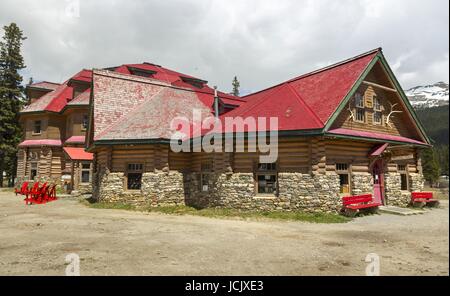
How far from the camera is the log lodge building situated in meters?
14.1

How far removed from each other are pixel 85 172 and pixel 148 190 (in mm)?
11892

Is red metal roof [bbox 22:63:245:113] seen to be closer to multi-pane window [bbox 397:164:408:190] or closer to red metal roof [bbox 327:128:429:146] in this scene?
red metal roof [bbox 327:128:429:146]

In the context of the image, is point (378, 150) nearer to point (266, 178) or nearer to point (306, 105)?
point (306, 105)

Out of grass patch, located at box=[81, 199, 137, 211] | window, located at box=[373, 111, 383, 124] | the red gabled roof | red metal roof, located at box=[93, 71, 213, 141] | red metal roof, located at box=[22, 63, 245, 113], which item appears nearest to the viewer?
the red gabled roof

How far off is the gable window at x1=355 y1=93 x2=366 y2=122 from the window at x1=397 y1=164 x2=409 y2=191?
13.9 ft

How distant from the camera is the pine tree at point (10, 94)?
3469 cm

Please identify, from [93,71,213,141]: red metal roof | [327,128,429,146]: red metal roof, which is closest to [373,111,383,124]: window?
[327,128,429,146]: red metal roof

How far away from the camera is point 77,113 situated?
1119 inches

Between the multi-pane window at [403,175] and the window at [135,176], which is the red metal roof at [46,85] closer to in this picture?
the window at [135,176]

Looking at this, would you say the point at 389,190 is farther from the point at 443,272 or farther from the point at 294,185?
the point at 443,272

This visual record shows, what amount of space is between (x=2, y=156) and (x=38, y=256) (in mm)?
36115

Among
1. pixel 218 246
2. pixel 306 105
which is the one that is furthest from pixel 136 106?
pixel 218 246
